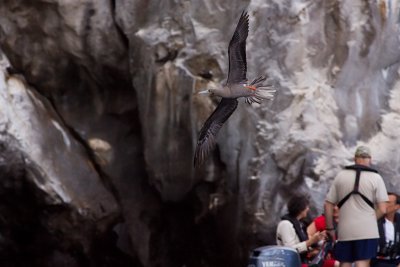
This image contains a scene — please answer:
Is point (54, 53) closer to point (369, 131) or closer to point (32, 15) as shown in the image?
point (32, 15)

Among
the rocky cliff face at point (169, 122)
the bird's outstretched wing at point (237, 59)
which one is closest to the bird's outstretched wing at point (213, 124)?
the bird's outstretched wing at point (237, 59)

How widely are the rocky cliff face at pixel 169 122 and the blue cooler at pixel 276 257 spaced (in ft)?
5.18

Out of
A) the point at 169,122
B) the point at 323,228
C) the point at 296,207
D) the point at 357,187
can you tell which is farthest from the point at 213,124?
the point at 169,122

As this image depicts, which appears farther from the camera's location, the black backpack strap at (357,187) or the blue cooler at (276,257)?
the black backpack strap at (357,187)

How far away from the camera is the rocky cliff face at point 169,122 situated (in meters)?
8.60

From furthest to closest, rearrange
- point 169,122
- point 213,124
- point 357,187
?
1. point 169,122
2. point 357,187
3. point 213,124

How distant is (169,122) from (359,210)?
2436 millimetres

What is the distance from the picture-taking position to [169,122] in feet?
29.6

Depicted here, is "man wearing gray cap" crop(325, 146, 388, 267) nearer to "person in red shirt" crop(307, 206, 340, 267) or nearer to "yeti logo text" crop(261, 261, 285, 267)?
"person in red shirt" crop(307, 206, 340, 267)

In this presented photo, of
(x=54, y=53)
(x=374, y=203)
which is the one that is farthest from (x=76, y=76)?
(x=374, y=203)

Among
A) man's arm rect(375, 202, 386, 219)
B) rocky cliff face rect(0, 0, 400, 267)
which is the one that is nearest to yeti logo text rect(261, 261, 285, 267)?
man's arm rect(375, 202, 386, 219)

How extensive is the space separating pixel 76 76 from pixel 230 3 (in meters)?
1.82

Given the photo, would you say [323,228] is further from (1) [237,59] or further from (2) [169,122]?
(2) [169,122]

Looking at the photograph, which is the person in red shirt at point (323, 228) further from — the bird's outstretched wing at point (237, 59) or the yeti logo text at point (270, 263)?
the bird's outstretched wing at point (237, 59)
